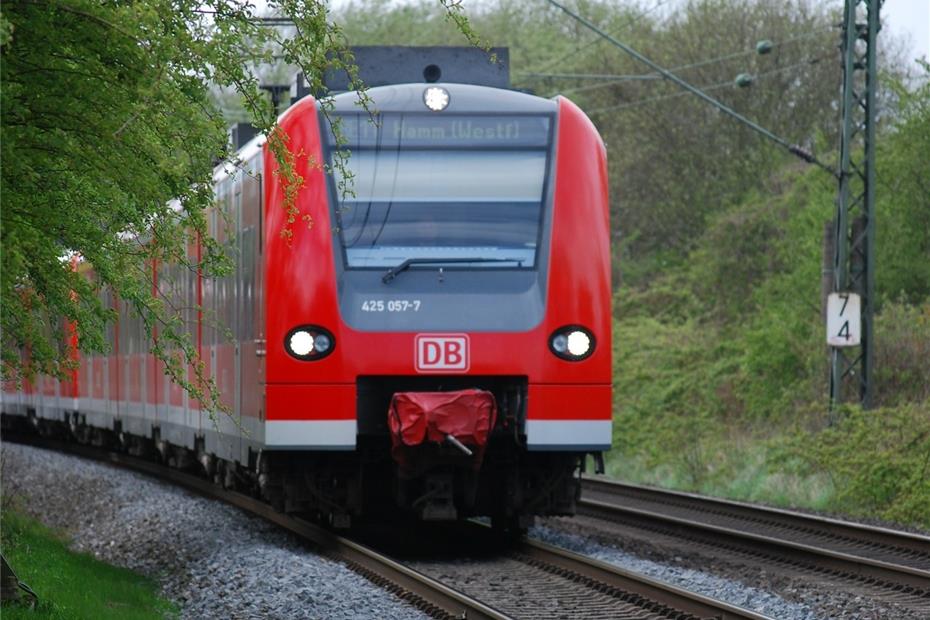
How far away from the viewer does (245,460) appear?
539 inches

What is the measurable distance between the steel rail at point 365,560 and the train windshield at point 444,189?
6.74 ft

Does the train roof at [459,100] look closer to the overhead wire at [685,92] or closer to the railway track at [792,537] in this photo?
the railway track at [792,537]

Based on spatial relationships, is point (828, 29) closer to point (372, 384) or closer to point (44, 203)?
point (372, 384)

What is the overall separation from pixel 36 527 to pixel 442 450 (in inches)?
224

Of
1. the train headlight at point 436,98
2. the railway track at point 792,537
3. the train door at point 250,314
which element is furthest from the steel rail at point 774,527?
the train headlight at point 436,98

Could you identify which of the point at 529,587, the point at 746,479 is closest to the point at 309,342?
the point at 529,587

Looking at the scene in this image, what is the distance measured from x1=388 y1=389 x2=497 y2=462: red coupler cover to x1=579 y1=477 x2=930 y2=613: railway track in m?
2.44

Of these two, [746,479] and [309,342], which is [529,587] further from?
[746,479]

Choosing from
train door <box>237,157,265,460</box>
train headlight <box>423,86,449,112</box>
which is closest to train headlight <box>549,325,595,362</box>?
train headlight <box>423,86,449,112</box>

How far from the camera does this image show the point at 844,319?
2189cm

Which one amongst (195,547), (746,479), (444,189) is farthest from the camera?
(746,479)

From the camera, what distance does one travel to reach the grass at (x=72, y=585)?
33.2 ft

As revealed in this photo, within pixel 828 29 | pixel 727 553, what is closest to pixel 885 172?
pixel 828 29

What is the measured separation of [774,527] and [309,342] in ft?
18.3
